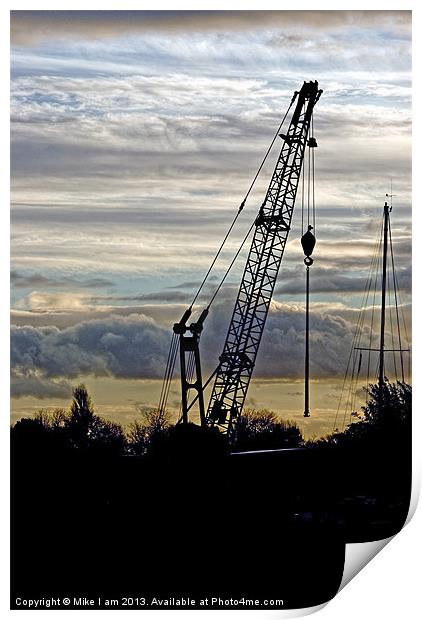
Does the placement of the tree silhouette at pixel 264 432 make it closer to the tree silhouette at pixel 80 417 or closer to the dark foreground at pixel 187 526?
the dark foreground at pixel 187 526

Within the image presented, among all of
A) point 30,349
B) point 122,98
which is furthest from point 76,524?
point 122,98

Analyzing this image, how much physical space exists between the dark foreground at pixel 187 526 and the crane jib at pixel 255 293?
1.92 m

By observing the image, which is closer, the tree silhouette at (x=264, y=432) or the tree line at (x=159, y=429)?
the tree line at (x=159, y=429)

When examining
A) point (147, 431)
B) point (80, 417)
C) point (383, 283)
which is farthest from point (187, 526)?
point (383, 283)

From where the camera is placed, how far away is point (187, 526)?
11.2 meters

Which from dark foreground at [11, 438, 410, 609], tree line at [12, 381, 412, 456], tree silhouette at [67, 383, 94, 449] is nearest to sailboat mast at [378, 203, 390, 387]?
tree line at [12, 381, 412, 456]

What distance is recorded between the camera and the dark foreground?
1020 cm

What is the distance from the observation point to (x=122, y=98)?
10539 mm

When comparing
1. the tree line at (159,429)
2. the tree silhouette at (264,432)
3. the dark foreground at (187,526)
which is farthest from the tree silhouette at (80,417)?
the tree silhouette at (264,432)

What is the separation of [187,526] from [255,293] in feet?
15.5

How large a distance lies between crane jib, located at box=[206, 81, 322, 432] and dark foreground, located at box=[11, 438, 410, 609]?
1.92 m

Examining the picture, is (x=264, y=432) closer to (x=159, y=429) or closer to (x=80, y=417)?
(x=159, y=429)

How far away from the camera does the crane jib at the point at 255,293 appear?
1360cm
